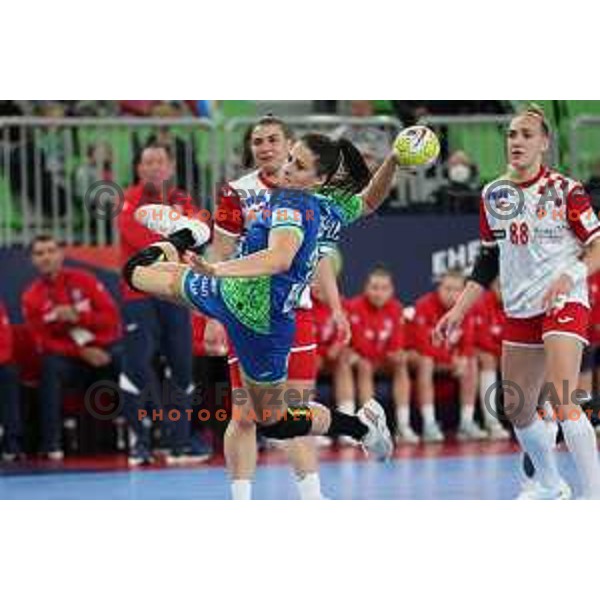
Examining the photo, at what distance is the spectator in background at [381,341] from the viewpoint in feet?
48.5

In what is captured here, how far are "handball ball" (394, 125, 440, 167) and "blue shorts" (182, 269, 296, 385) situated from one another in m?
1.19

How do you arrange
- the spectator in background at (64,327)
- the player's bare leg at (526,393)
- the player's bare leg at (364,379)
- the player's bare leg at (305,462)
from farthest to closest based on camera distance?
1. the player's bare leg at (364,379)
2. the spectator in background at (64,327)
3. the player's bare leg at (526,393)
4. the player's bare leg at (305,462)

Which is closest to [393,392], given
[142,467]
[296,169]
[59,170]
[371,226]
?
[371,226]

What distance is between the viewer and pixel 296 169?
380 inches

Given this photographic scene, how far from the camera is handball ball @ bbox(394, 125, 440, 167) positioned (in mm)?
9891

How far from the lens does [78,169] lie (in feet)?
50.6

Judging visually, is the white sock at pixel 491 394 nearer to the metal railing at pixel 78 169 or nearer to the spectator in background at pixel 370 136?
the spectator in background at pixel 370 136

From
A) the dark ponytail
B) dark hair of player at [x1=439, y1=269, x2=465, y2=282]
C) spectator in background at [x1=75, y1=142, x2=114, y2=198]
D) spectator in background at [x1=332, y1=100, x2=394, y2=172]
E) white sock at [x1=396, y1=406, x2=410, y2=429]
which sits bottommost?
white sock at [x1=396, y1=406, x2=410, y2=429]

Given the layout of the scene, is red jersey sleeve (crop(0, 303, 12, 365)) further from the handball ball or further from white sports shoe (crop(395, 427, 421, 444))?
the handball ball

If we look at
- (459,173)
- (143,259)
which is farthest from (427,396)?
(143,259)

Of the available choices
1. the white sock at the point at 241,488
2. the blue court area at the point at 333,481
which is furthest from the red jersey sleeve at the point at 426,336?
the white sock at the point at 241,488

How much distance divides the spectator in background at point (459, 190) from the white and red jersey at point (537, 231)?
466 centimetres

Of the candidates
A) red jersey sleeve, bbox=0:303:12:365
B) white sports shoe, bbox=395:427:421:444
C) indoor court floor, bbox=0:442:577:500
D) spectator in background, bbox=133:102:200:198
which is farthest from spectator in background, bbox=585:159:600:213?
red jersey sleeve, bbox=0:303:12:365

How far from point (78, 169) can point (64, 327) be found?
5.78 feet
